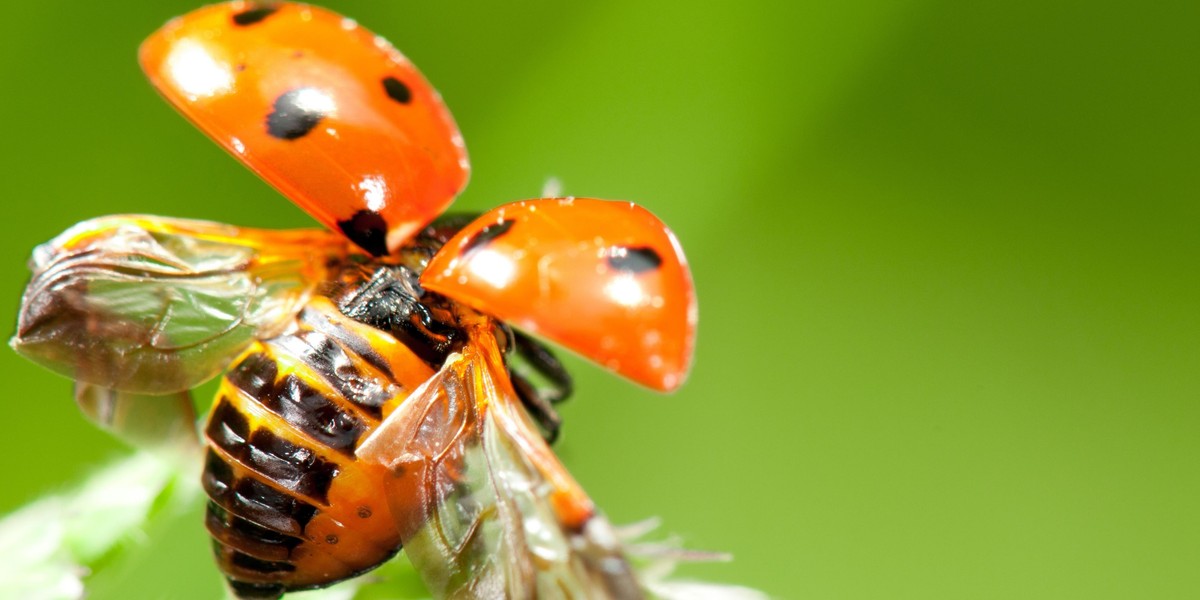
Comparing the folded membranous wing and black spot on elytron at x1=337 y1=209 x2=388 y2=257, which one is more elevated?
black spot on elytron at x1=337 y1=209 x2=388 y2=257

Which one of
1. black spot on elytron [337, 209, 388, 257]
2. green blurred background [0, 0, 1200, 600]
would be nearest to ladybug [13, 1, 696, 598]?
black spot on elytron [337, 209, 388, 257]

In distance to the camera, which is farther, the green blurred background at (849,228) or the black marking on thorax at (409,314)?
the green blurred background at (849,228)

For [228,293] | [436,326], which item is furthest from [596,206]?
[228,293]

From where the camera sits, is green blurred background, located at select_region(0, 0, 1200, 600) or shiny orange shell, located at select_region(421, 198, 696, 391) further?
green blurred background, located at select_region(0, 0, 1200, 600)

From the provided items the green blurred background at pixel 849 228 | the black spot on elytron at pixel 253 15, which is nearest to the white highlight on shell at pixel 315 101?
Answer: the black spot on elytron at pixel 253 15

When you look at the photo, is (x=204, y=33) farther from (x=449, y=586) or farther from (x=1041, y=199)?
(x=1041, y=199)

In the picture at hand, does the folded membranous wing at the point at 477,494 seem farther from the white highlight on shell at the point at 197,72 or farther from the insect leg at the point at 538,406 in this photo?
the white highlight on shell at the point at 197,72

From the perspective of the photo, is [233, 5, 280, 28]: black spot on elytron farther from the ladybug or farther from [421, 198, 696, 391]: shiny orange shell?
[421, 198, 696, 391]: shiny orange shell
